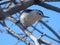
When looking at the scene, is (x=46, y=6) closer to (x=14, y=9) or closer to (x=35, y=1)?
(x=35, y=1)

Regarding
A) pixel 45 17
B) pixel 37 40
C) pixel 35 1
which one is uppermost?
pixel 35 1

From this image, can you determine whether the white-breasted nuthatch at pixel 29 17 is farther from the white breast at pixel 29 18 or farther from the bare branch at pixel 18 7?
the bare branch at pixel 18 7

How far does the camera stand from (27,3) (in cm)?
122

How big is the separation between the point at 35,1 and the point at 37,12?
0.52 metres

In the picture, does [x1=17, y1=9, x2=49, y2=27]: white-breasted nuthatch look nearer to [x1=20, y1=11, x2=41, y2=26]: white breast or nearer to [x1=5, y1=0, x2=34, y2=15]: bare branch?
[x1=20, y1=11, x2=41, y2=26]: white breast

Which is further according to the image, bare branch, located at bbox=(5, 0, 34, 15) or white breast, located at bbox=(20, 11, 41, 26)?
white breast, located at bbox=(20, 11, 41, 26)

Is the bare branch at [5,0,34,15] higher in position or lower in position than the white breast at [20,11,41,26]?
higher

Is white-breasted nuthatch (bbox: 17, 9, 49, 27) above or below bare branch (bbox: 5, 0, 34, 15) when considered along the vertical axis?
below

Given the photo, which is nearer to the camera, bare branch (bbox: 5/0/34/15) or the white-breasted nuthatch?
bare branch (bbox: 5/0/34/15)

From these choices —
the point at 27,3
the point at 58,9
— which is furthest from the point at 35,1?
the point at 58,9

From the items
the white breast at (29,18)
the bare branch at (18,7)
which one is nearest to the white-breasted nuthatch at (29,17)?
the white breast at (29,18)

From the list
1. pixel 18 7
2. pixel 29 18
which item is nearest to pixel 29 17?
pixel 29 18

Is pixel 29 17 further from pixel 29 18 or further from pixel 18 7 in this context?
pixel 18 7

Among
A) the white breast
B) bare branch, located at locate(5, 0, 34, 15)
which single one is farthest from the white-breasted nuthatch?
bare branch, located at locate(5, 0, 34, 15)
